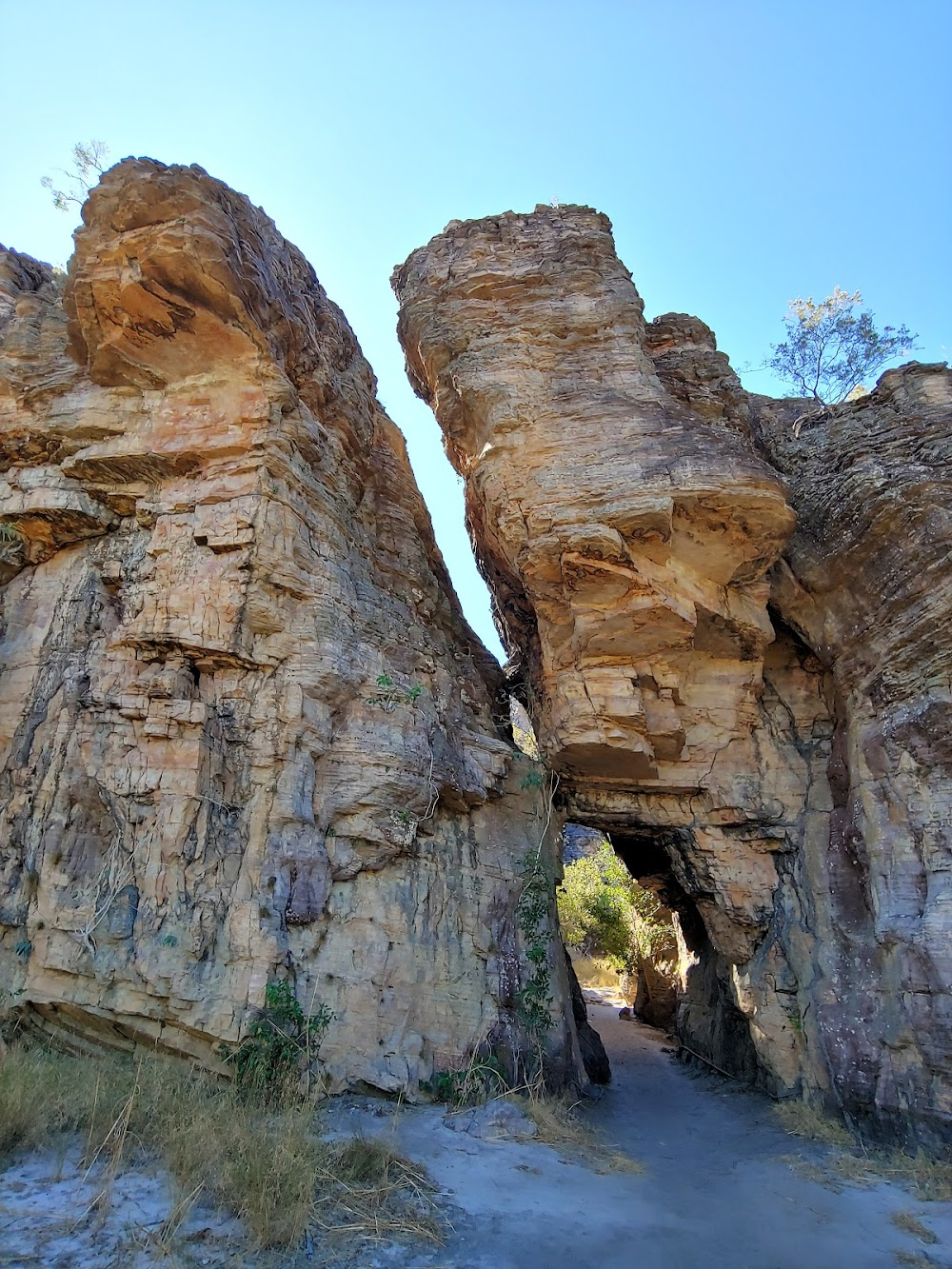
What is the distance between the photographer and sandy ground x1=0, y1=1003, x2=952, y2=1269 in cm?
436

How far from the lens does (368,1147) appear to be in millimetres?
5863

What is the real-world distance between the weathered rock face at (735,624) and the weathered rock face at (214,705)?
89.7 inches

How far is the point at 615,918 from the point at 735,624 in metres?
13.7

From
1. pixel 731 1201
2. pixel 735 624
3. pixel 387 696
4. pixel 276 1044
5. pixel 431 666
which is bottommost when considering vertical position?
pixel 731 1201

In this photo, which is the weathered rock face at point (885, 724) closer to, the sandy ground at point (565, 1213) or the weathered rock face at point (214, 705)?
the sandy ground at point (565, 1213)

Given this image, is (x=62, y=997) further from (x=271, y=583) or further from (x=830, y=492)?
(x=830, y=492)

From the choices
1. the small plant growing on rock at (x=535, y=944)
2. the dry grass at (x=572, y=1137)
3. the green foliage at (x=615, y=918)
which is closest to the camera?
the dry grass at (x=572, y=1137)

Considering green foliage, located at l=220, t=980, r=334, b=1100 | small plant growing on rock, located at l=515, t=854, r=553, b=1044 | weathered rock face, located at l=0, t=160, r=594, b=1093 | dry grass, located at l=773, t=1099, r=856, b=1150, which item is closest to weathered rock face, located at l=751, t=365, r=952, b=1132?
dry grass, located at l=773, t=1099, r=856, b=1150

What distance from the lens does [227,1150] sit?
529cm

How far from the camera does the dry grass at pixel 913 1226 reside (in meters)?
5.72

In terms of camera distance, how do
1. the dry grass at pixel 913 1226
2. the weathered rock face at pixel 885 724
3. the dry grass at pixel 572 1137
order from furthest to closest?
the weathered rock face at pixel 885 724 < the dry grass at pixel 572 1137 < the dry grass at pixel 913 1226

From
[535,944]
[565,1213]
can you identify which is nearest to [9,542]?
[535,944]

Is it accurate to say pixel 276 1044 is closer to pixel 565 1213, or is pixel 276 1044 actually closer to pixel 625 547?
pixel 565 1213

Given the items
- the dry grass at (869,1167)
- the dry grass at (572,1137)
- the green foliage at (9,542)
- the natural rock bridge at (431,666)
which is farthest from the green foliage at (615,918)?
the green foliage at (9,542)
